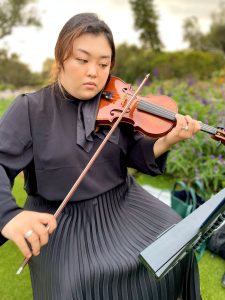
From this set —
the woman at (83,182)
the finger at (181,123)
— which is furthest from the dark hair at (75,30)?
the finger at (181,123)

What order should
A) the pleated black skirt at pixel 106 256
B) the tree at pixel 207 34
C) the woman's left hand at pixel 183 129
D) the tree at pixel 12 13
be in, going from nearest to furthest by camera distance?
1. the pleated black skirt at pixel 106 256
2. the woman's left hand at pixel 183 129
3. the tree at pixel 12 13
4. the tree at pixel 207 34

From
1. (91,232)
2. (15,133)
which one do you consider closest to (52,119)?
(15,133)

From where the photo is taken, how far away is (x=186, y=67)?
45.2ft

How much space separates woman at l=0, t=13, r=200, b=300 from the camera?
138 centimetres

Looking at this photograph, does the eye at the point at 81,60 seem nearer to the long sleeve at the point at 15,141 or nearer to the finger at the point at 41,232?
the long sleeve at the point at 15,141

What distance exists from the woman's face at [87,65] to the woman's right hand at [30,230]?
59 centimetres

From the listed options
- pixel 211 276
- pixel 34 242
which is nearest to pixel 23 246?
pixel 34 242

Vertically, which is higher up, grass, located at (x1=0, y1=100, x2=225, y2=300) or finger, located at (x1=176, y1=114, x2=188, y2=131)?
finger, located at (x1=176, y1=114, x2=188, y2=131)

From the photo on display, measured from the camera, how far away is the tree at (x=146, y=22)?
25.4 m

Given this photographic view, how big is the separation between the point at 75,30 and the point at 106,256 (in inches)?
34.1

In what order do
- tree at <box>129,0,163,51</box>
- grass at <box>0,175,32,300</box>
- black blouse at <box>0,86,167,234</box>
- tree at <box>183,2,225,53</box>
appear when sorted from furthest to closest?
tree at <box>129,0,163,51</box>, tree at <box>183,2,225,53</box>, grass at <box>0,175,32,300</box>, black blouse at <box>0,86,167,234</box>

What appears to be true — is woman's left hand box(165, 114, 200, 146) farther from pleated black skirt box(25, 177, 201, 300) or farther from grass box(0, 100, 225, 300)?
grass box(0, 100, 225, 300)

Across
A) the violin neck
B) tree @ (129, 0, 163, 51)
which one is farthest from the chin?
tree @ (129, 0, 163, 51)

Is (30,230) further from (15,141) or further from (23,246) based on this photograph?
(15,141)
